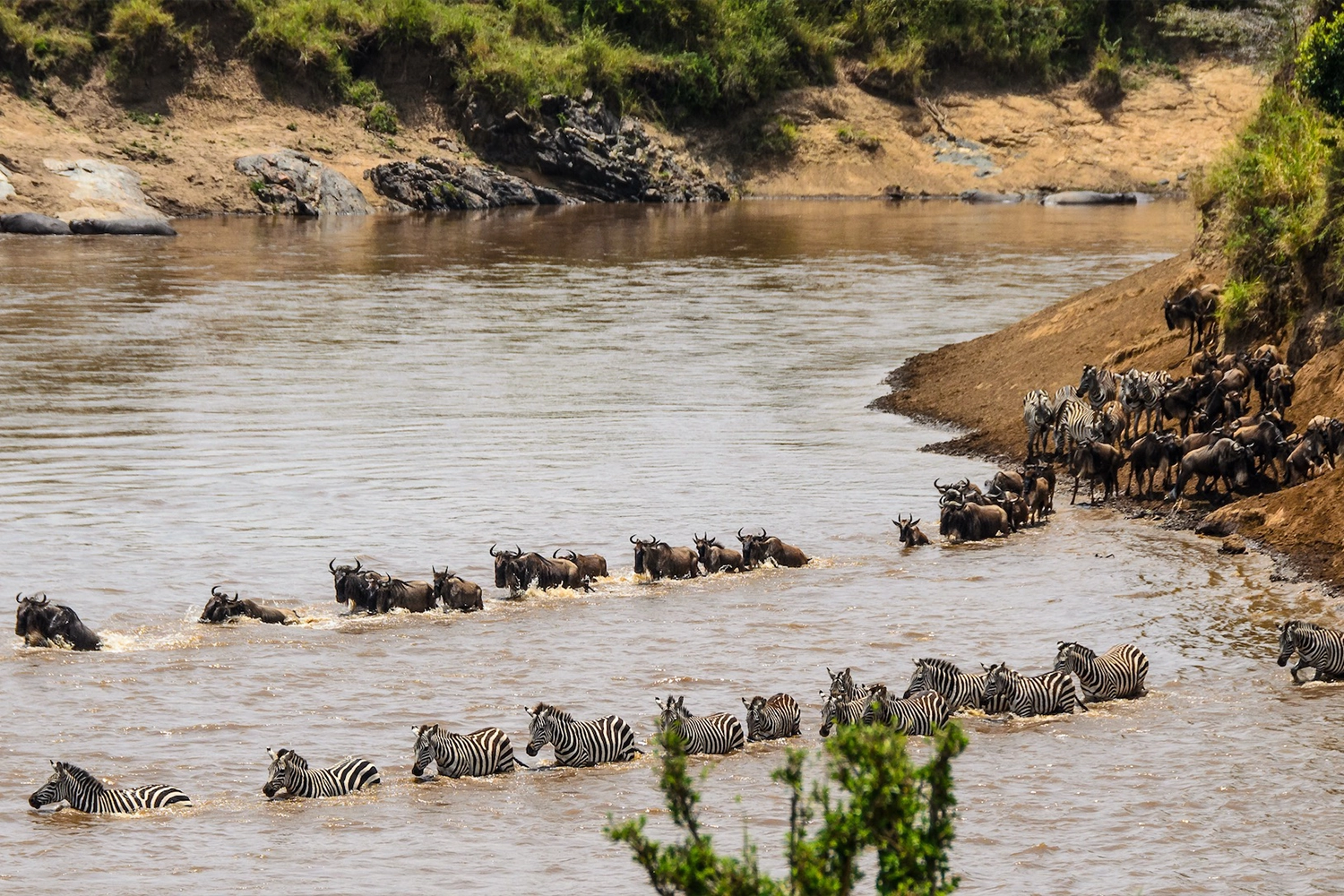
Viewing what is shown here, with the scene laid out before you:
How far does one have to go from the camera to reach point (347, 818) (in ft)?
36.3

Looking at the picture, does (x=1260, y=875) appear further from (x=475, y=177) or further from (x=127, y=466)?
(x=475, y=177)

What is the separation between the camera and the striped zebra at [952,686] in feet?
42.3

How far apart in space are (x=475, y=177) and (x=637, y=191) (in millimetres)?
6847

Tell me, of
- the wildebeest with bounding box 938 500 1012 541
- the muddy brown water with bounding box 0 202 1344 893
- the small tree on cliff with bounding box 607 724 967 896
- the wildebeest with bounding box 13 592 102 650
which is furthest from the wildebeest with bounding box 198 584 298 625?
the small tree on cliff with bounding box 607 724 967 896

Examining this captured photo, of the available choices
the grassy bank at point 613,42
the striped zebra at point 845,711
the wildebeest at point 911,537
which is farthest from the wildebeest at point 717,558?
the grassy bank at point 613,42

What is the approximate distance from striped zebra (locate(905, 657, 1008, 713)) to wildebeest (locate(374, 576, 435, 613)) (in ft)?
15.1

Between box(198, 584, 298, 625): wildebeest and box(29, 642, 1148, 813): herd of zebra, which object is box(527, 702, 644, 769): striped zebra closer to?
box(29, 642, 1148, 813): herd of zebra

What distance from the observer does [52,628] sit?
14.3 m

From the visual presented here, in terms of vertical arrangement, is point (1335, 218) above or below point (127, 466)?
above

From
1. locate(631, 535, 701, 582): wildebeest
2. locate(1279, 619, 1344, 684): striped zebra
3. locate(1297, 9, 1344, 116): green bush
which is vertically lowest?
locate(631, 535, 701, 582): wildebeest

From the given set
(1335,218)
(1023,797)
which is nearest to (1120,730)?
(1023,797)

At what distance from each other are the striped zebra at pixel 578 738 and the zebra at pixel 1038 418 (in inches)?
410

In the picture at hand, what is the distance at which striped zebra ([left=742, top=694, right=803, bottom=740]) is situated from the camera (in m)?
12.4

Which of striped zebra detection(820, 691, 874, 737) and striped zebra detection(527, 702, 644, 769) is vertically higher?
striped zebra detection(820, 691, 874, 737)
